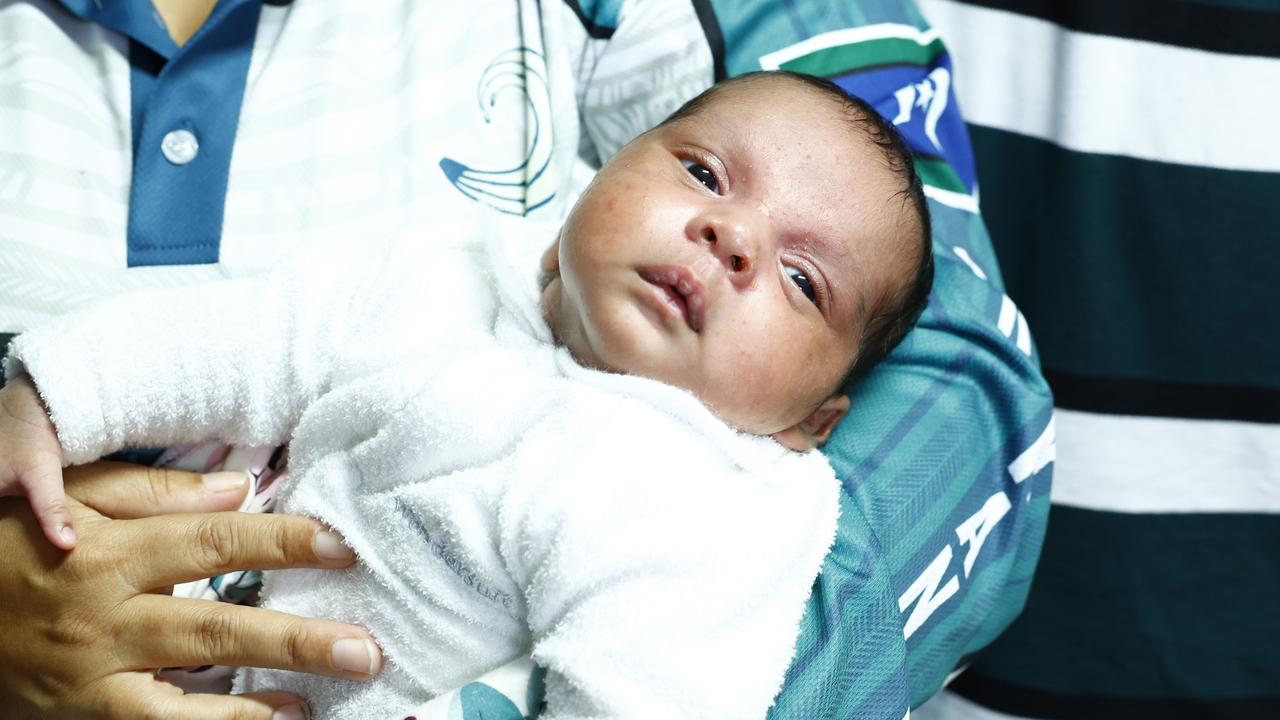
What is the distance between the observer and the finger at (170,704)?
2.95 feet

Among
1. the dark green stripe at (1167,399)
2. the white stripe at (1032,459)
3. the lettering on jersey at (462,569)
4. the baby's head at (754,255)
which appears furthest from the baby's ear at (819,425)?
the dark green stripe at (1167,399)

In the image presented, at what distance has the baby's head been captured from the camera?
0.91m

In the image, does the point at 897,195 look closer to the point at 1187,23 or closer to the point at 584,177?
the point at 584,177

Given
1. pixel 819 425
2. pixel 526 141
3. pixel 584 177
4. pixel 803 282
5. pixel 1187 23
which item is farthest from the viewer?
pixel 1187 23

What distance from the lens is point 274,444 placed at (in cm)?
105

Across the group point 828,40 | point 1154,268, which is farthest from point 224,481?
point 1154,268

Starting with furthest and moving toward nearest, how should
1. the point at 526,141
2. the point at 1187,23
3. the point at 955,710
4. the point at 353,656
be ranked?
1. the point at 955,710
2. the point at 1187,23
3. the point at 526,141
4. the point at 353,656

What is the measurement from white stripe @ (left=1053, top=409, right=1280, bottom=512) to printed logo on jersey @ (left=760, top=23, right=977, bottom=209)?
0.51 metres

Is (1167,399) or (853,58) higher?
(853,58)

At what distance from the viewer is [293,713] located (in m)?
0.93

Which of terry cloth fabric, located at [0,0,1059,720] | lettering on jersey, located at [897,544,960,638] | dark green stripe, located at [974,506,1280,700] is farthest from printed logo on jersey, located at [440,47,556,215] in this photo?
dark green stripe, located at [974,506,1280,700]

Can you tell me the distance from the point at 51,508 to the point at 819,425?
0.73 m

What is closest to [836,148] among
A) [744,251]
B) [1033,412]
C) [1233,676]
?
[744,251]

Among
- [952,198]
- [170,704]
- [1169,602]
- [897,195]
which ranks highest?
[897,195]
